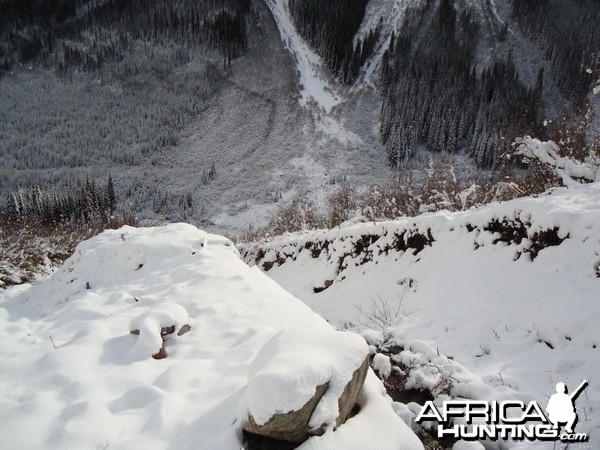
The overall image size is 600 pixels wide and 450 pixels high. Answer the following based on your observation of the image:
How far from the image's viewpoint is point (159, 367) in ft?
12.2

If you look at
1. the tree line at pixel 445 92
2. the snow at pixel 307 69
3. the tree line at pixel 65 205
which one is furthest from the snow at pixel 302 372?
the snow at pixel 307 69

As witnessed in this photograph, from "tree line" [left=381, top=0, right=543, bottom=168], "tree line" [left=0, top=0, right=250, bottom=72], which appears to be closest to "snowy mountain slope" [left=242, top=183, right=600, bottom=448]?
"tree line" [left=381, top=0, right=543, bottom=168]

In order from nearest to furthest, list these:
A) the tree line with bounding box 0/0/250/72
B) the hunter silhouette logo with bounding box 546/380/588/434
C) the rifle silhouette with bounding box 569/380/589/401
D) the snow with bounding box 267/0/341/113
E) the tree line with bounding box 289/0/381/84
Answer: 1. the hunter silhouette logo with bounding box 546/380/588/434
2. the rifle silhouette with bounding box 569/380/589/401
3. the snow with bounding box 267/0/341/113
4. the tree line with bounding box 289/0/381/84
5. the tree line with bounding box 0/0/250/72

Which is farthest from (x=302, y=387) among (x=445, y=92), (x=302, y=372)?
(x=445, y=92)

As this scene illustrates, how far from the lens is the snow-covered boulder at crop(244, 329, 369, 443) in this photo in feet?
8.08

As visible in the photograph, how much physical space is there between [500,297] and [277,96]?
85006 millimetres

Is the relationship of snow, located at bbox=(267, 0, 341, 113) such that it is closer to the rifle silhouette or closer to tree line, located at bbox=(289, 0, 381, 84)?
tree line, located at bbox=(289, 0, 381, 84)

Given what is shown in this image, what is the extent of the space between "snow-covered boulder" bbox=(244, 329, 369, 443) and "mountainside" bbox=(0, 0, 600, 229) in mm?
55469

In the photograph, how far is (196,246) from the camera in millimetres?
8469

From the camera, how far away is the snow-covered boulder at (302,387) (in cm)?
246

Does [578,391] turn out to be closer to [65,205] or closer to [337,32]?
[65,205]

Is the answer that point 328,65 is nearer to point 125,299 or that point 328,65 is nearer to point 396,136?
point 396,136

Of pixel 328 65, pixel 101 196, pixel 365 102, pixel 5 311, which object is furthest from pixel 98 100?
pixel 5 311

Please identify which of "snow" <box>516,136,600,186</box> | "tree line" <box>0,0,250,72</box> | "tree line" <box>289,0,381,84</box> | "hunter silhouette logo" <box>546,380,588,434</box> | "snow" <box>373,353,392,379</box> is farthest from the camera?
"tree line" <box>0,0,250,72</box>
